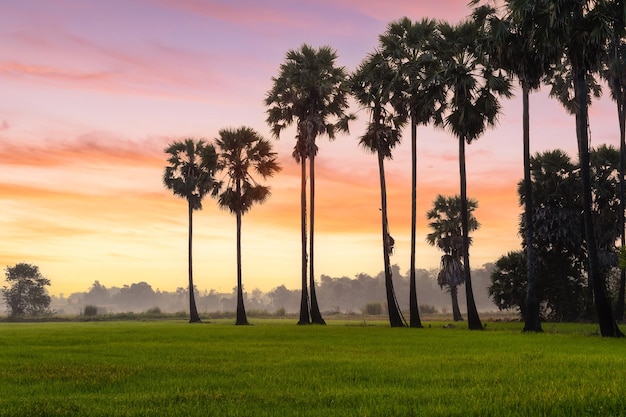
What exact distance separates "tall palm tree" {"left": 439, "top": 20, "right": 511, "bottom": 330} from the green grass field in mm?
19051

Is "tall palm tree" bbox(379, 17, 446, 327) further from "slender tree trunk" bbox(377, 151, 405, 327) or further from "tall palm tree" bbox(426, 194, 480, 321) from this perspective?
"tall palm tree" bbox(426, 194, 480, 321)

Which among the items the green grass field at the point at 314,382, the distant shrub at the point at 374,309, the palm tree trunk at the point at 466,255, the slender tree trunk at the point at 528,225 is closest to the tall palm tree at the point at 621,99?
the slender tree trunk at the point at 528,225

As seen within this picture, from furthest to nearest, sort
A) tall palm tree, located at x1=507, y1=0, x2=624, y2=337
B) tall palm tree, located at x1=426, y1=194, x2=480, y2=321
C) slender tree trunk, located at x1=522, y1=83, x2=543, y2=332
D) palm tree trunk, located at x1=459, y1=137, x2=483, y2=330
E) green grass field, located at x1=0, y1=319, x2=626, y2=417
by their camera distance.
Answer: tall palm tree, located at x1=426, y1=194, x2=480, y2=321 < palm tree trunk, located at x1=459, y1=137, x2=483, y2=330 < slender tree trunk, located at x1=522, y1=83, x2=543, y2=332 < tall palm tree, located at x1=507, y1=0, x2=624, y2=337 < green grass field, located at x1=0, y1=319, x2=626, y2=417

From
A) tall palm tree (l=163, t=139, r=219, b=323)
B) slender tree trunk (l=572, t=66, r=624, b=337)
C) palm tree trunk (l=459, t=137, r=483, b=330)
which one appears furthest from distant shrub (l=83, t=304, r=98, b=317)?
slender tree trunk (l=572, t=66, r=624, b=337)

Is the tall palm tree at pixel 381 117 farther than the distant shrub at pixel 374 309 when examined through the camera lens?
No

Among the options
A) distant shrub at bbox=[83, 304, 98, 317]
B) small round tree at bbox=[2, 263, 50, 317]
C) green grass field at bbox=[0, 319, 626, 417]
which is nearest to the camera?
green grass field at bbox=[0, 319, 626, 417]

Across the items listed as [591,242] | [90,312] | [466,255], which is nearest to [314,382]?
[591,242]

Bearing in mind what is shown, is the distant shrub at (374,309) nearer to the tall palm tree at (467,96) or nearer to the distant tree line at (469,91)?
Answer: the distant tree line at (469,91)

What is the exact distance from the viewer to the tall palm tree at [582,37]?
28.9m

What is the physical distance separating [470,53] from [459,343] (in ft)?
73.9

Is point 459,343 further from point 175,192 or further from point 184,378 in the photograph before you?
point 175,192

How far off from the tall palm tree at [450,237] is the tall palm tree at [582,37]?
32892 mm

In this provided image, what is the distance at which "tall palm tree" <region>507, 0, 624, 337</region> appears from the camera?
94.9ft

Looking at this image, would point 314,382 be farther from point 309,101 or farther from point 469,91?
point 309,101
